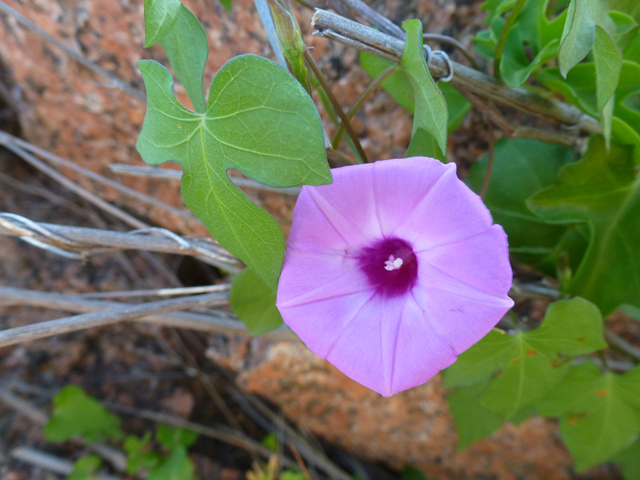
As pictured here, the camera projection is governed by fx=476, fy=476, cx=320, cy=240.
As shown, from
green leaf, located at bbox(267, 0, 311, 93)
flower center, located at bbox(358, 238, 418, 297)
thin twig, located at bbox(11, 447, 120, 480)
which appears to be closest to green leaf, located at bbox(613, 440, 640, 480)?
flower center, located at bbox(358, 238, 418, 297)

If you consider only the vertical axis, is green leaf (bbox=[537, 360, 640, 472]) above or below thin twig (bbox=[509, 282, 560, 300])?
below

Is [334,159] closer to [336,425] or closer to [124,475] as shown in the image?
[336,425]

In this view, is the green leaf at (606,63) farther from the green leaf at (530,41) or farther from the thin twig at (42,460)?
the thin twig at (42,460)

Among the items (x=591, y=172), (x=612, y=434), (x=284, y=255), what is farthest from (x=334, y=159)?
(x=612, y=434)

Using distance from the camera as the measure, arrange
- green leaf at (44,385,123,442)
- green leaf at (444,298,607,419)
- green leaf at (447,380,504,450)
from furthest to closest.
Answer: green leaf at (44,385,123,442) < green leaf at (447,380,504,450) < green leaf at (444,298,607,419)

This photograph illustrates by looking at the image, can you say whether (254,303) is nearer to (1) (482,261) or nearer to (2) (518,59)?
(1) (482,261)

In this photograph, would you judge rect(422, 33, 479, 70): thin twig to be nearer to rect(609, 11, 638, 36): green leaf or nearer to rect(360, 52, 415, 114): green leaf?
rect(360, 52, 415, 114): green leaf

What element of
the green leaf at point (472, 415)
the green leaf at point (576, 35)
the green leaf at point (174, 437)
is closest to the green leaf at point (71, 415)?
the green leaf at point (174, 437)
